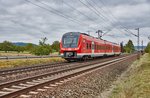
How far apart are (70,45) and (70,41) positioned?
20.1 inches

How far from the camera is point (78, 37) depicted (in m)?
31.2

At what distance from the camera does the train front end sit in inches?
1222

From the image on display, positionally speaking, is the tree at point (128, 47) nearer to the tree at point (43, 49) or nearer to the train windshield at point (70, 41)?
the tree at point (43, 49)

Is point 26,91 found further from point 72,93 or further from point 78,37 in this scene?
point 78,37

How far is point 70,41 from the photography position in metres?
31.8

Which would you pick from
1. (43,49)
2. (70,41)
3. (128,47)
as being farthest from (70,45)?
(128,47)

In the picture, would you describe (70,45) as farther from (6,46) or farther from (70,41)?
(6,46)

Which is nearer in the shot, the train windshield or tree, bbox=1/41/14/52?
the train windshield

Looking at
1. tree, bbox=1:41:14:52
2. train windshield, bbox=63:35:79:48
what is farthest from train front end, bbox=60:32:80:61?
tree, bbox=1:41:14:52

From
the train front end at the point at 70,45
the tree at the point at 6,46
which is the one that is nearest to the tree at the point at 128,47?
the tree at the point at 6,46

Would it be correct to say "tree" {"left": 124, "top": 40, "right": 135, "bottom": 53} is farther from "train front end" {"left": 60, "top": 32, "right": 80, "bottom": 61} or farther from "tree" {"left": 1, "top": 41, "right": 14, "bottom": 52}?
"train front end" {"left": 60, "top": 32, "right": 80, "bottom": 61}

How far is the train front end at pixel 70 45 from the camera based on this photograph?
3103 centimetres

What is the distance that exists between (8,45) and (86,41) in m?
96.5

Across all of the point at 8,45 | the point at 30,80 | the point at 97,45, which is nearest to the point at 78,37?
the point at 97,45
